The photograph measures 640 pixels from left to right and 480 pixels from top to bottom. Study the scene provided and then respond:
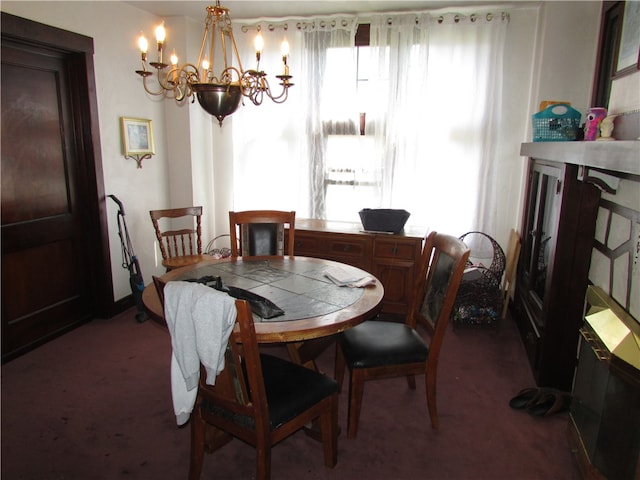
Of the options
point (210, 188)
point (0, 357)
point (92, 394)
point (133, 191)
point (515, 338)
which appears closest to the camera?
point (92, 394)

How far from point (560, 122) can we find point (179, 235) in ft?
10.5

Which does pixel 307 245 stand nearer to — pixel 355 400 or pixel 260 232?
pixel 260 232

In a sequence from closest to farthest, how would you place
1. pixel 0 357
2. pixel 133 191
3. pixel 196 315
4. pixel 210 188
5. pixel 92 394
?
pixel 196 315
pixel 92 394
pixel 0 357
pixel 133 191
pixel 210 188

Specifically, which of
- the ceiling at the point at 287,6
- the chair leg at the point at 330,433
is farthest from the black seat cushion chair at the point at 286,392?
the ceiling at the point at 287,6

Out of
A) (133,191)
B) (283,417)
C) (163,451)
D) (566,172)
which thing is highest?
(566,172)

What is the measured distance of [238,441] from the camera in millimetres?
2127

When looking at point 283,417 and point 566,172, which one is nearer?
point 283,417

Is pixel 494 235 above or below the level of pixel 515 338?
above

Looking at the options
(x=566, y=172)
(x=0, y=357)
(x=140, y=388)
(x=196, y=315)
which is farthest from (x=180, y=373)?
(x=566, y=172)

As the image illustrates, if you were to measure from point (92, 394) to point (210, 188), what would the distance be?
2.39 meters

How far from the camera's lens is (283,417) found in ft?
5.40

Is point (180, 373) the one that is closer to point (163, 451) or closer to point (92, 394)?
point (163, 451)

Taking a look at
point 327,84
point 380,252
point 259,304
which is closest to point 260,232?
point 380,252

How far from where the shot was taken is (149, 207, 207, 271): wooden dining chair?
359cm
